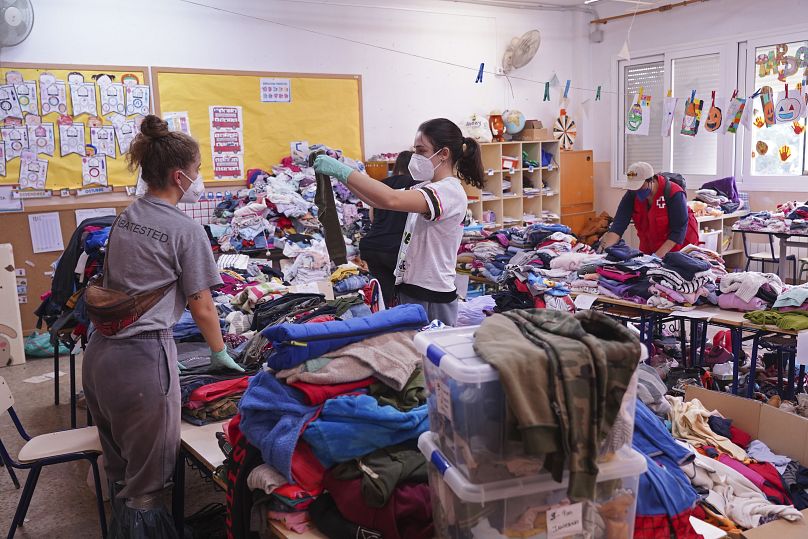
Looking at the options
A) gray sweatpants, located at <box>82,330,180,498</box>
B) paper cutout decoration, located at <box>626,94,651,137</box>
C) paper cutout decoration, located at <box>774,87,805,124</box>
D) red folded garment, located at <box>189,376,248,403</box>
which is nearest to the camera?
gray sweatpants, located at <box>82,330,180,498</box>

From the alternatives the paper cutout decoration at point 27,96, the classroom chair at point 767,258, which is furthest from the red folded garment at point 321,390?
the classroom chair at point 767,258

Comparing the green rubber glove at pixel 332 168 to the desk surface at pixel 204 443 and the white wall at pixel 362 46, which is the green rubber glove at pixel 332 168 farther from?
the white wall at pixel 362 46

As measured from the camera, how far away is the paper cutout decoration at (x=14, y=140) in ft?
20.1

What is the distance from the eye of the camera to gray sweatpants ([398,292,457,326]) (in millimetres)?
3018

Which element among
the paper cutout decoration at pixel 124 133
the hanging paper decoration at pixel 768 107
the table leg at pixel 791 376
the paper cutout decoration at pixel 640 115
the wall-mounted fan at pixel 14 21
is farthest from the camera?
the paper cutout decoration at pixel 640 115

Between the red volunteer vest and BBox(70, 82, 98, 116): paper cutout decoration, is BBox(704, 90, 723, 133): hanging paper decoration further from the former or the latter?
BBox(70, 82, 98, 116): paper cutout decoration

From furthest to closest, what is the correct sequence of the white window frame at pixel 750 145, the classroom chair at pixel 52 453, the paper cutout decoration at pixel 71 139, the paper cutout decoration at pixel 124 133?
the white window frame at pixel 750 145 → the paper cutout decoration at pixel 124 133 → the paper cutout decoration at pixel 71 139 → the classroom chair at pixel 52 453

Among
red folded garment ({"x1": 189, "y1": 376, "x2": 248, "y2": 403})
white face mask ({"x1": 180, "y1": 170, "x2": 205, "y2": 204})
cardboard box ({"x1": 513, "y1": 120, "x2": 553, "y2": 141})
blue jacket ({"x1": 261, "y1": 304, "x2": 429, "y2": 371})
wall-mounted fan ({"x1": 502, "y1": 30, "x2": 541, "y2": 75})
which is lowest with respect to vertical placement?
red folded garment ({"x1": 189, "y1": 376, "x2": 248, "y2": 403})

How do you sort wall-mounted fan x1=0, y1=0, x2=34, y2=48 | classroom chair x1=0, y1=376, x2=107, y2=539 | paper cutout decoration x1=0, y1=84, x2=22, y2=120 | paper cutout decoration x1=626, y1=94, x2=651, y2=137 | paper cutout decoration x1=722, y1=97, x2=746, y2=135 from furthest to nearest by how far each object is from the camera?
paper cutout decoration x1=626, y1=94, x2=651, y2=137 < paper cutout decoration x1=722, y1=97, x2=746, y2=135 < paper cutout decoration x1=0, y1=84, x2=22, y2=120 < wall-mounted fan x1=0, y1=0, x2=34, y2=48 < classroom chair x1=0, y1=376, x2=107, y2=539

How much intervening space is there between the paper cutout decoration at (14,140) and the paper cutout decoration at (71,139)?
0.94 feet

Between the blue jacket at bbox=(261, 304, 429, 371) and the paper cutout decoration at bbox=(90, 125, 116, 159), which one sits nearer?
the blue jacket at bbox=(261, 304, 429, 371)

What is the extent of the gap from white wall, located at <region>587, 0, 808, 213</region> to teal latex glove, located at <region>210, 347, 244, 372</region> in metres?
7.40

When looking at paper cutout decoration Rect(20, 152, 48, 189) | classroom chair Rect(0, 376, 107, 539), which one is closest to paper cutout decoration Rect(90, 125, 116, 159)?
paper cutout decoration Rect(20, 152, 48, 189)

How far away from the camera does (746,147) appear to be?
8406mm
